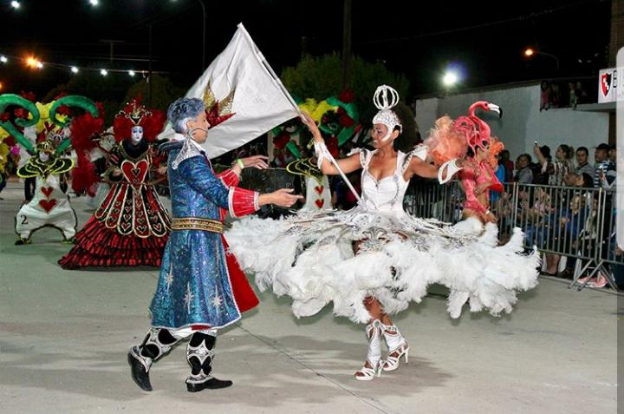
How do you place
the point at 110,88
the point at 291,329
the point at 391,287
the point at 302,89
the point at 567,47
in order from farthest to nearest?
the point at 110,88 → the point at 567,47 → the point at 302,89 → the point at 291,329 → the point at 391,287

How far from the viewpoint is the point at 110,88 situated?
6512 cm

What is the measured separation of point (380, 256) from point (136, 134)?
6.36m

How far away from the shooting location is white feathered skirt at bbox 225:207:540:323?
18.9 feet

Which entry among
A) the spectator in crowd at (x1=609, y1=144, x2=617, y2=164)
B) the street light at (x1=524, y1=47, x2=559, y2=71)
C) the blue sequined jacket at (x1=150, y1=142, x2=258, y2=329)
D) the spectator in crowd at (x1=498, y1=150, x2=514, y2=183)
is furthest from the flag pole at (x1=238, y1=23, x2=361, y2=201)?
the street light at (x1=524, y1=47, x2=559, y2=71)

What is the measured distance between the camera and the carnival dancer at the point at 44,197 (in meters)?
14.1

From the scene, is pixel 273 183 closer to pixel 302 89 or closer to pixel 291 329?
pixel 302 89

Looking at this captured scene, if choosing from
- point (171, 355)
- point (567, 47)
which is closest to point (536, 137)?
point (171, 355)

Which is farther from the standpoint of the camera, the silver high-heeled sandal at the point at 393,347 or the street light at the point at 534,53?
the street light at the point at 534,53

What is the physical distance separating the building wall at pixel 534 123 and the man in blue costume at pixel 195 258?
13498 millimetres

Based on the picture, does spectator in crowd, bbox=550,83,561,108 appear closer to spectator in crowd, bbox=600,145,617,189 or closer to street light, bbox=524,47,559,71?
spectator in crowd, bbox=600,145,617,189

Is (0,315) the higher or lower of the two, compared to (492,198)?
lower

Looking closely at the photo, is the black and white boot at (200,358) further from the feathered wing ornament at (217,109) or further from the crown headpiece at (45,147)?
the crown headpiece at (45,147)

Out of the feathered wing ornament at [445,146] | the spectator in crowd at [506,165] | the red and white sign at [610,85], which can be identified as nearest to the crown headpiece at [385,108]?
the feathered wing ornament at [445,146]

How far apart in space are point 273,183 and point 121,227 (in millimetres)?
7585
